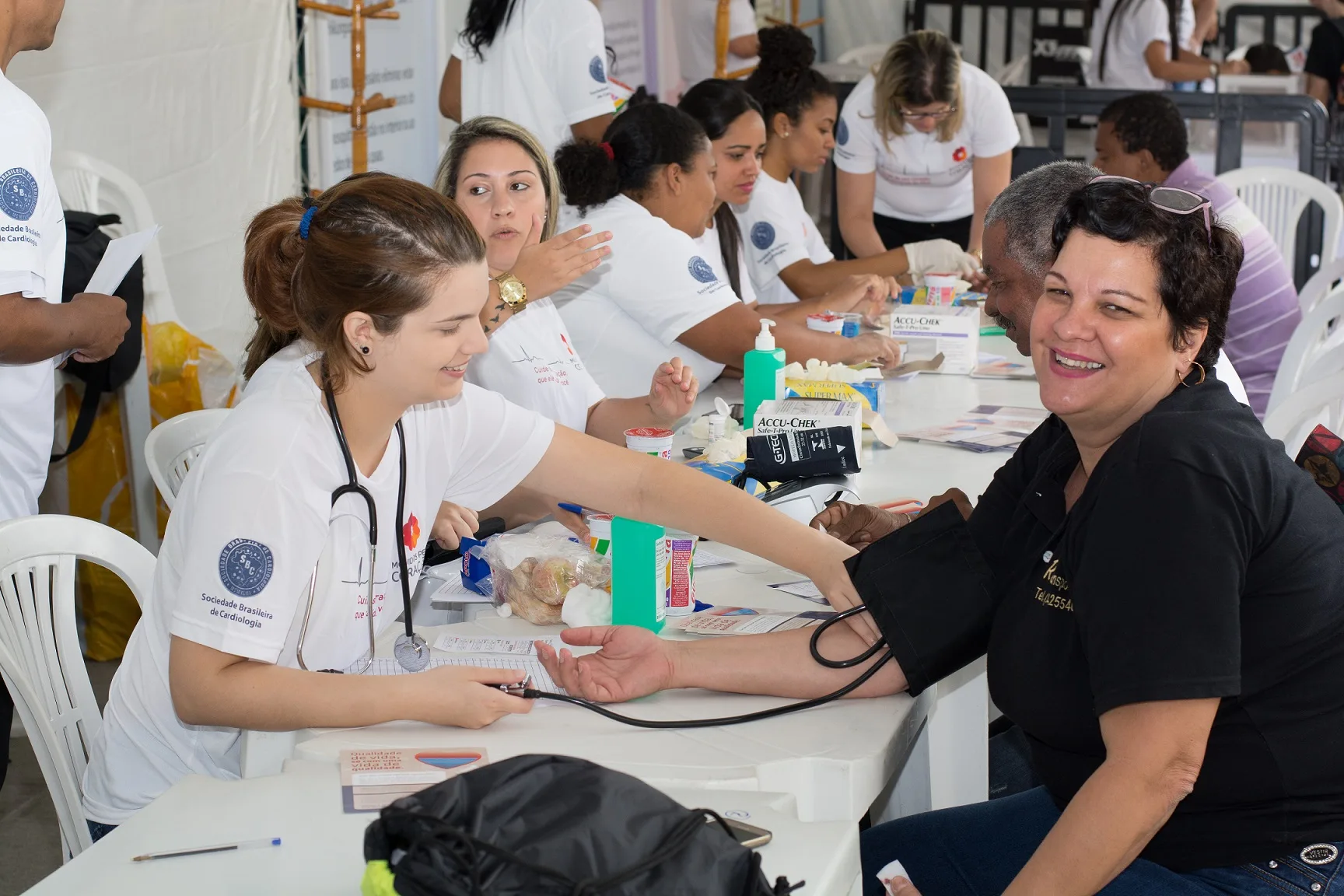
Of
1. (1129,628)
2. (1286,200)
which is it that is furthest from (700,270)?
(1286,200)

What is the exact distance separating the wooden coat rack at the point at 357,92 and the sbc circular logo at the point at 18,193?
234cm

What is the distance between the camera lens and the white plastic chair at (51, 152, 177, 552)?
3514mm

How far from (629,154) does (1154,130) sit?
2.14 metres

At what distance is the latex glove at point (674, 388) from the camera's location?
2.67 m

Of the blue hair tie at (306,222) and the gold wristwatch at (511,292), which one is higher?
the blue hair tie at (306,222)

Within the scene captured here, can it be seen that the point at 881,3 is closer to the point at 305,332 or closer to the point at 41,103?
the point at 41,103

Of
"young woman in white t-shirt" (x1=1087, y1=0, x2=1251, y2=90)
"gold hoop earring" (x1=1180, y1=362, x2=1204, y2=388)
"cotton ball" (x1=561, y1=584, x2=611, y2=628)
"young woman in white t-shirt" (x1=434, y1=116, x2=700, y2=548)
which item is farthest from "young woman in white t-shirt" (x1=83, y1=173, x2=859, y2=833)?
"young woman in white t-shirt" (x1=1087, y1=0, x2=1251, y2=90)

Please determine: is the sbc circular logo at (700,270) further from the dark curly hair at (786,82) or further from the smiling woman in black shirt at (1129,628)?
the smiling woman in black shirt at (1129,628)

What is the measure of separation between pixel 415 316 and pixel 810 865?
32.3 inches

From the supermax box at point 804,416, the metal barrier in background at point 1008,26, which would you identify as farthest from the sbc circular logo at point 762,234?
the metal barrier in background at point 1008,26

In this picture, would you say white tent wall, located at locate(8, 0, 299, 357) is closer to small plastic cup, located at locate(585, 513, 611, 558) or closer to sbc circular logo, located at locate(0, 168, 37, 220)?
sbc circular logo, located at locate(0, 168, 37, 220)

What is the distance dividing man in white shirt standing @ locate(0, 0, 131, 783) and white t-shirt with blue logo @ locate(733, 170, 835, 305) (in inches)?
93.4

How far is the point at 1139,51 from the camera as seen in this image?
7.98 metres

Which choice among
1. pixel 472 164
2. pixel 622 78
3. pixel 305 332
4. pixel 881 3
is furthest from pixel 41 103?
pixel 881 3
